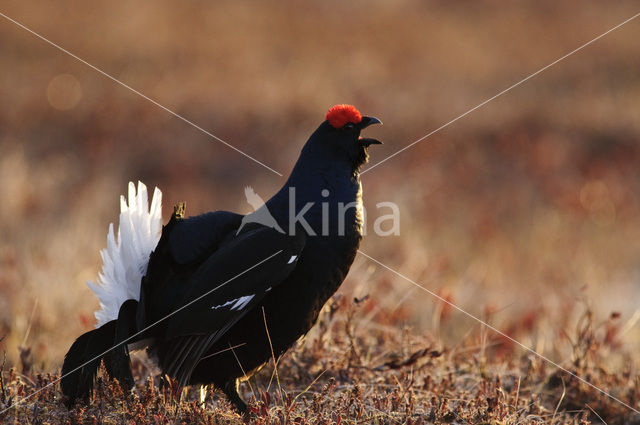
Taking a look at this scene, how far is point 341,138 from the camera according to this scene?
126 inches

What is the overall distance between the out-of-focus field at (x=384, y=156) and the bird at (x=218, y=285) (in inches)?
24.2

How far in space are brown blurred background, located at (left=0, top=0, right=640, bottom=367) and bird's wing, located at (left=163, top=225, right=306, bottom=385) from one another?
1529 millimetres

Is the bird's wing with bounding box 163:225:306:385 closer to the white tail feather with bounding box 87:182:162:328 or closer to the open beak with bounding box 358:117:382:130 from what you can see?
the white tail feather with bounding box 87:182:162:328

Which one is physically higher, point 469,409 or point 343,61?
point 343,61

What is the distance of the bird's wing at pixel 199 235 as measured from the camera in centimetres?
296

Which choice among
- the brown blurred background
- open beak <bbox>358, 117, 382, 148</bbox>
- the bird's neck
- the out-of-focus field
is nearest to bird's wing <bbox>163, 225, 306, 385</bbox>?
the bird's neck

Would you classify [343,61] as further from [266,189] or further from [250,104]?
[266,189]

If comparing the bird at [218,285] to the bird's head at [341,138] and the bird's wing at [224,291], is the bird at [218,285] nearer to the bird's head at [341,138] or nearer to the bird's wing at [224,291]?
the bird's wing at [224,291]

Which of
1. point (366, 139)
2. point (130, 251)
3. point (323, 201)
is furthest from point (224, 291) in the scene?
point (366, 139)

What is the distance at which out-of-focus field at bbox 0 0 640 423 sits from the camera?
4691mm

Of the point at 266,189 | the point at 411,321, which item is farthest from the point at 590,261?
the point at 266,189

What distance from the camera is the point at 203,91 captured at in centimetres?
1007

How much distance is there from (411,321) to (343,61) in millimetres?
7472

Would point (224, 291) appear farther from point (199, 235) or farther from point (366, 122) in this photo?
point (366, 122)
